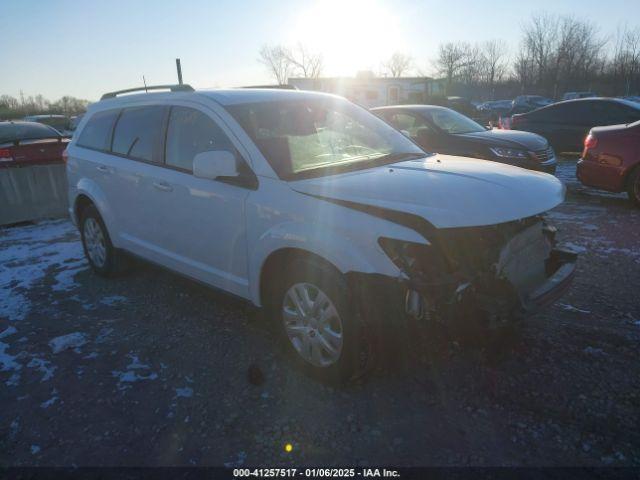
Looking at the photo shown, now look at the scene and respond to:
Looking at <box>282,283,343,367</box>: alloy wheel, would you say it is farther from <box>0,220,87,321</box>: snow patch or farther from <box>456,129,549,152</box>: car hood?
<box>456,129,549,152</box>: car hood

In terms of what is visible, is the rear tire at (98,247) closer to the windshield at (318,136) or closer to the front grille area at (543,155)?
the windshield at (318,136)

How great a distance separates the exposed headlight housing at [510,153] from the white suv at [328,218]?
4.17 metres

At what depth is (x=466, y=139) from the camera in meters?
7.77

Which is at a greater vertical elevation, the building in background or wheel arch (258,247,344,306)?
the building in background

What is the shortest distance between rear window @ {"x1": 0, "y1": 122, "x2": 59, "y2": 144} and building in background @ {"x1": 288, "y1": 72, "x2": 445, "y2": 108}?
94.1ft

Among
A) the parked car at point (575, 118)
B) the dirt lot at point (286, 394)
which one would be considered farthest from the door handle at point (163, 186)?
the parked car at point (575, 118)

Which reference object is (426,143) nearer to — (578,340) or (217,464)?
(578,340)

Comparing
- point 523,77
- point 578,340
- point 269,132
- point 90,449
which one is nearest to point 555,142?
point 578,340

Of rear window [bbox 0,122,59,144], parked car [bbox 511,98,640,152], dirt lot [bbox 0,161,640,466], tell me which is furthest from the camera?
parked car [bbox 511,98,640,152]

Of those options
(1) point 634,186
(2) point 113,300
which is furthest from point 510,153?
(2) point 113,300

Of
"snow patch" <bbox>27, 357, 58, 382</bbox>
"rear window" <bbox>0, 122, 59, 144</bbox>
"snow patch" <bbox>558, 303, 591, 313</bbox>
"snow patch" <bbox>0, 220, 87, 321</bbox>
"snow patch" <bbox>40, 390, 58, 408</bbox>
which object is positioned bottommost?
"snow patch" <bbox>0, 220, 87, 321</bbox>

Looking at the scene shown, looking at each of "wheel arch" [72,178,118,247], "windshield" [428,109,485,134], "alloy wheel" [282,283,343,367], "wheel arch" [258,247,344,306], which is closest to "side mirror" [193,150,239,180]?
"wheel arch" [258,247,344,306]

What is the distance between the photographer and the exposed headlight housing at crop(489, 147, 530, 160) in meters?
7.60

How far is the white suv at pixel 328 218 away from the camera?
252cm
